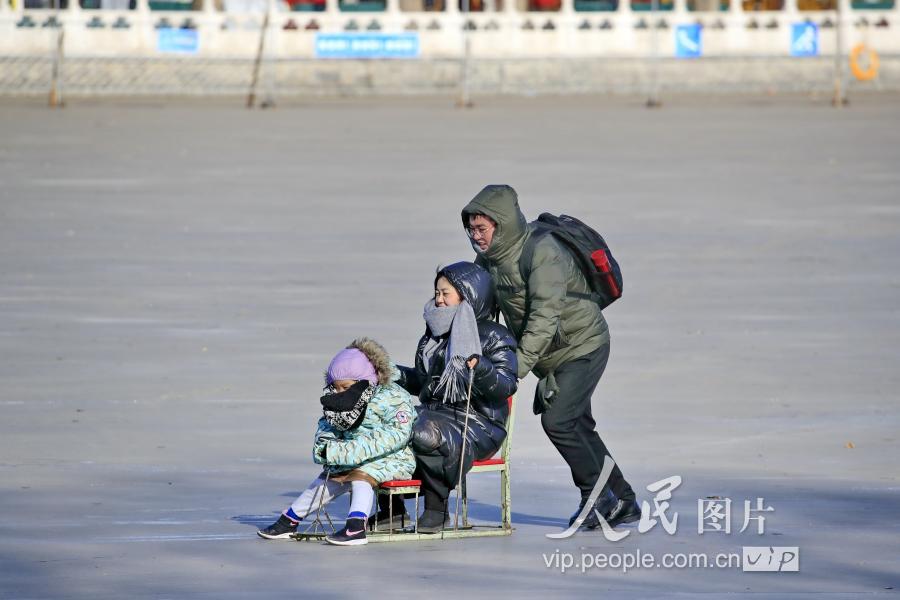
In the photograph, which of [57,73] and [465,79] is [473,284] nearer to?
[465,79]

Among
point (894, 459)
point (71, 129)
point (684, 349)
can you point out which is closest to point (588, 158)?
point (71, 129)

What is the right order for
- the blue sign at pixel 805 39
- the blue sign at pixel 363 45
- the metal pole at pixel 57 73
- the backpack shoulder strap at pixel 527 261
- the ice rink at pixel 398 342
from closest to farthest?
the ice rink at pixel 398 342
the backpack shoulder strap at pixel 527 261
the metal pole at pixel 57 73
the blue sign at pixel 363 45
the blue sign at pixel 805 39

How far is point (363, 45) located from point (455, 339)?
117 feet

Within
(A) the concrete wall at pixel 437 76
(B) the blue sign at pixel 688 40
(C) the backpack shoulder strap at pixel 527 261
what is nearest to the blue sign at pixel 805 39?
(A) the concrete wall at pixel 437 76

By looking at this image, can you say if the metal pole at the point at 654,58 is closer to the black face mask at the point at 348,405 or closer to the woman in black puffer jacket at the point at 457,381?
the woman in black puffer jacket at the point at 457,381

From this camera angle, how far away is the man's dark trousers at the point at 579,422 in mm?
8609

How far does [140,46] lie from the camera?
4366 cm

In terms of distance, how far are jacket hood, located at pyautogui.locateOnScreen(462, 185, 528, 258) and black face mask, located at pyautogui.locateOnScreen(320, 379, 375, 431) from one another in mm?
791

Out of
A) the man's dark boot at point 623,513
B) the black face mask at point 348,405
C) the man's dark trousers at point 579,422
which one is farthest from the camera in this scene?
the man's dark boot at point 623,513

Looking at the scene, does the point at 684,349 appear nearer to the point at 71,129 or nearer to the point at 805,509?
the point at 805,509

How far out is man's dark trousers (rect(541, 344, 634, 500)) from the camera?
8609mm

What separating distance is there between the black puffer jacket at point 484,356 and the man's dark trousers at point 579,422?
24 centimetres

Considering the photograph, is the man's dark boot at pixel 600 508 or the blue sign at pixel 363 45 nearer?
the man's dark boot at pixel 600 508

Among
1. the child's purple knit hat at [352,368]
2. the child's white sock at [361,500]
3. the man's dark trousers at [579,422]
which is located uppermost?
the child's purple knit hat at [352,368]
